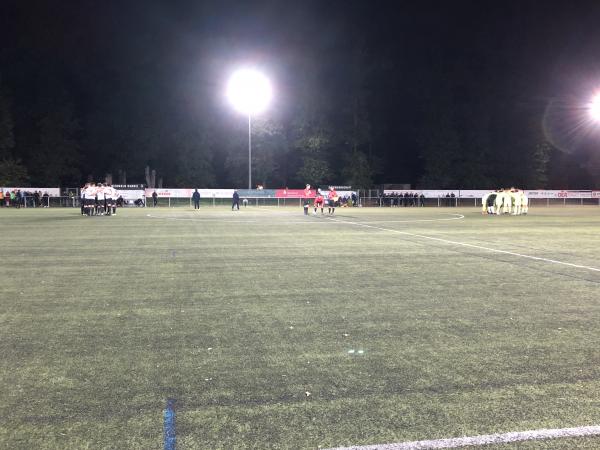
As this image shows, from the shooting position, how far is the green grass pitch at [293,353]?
3443 millimetres

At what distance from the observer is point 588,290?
7945mm

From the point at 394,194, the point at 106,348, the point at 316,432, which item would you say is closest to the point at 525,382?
the point at 316,432

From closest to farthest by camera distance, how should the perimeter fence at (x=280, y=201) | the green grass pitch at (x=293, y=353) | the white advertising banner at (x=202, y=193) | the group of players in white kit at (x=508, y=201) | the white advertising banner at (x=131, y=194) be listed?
1. the green grass pitch at (x=293, y=353)
2. the group of players in white kit at (x=508, y=201)
3. the perimeter fence at (x=280, y=201)
4. the white advertising banner at (x=131, y=194)
5. the white advertising banner at (x=202, y=193)

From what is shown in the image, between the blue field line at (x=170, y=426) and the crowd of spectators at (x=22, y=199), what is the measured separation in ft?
145

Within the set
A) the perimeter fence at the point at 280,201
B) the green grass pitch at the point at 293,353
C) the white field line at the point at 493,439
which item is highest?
the perimeter fence at the point at 280,201

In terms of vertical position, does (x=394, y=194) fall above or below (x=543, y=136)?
below

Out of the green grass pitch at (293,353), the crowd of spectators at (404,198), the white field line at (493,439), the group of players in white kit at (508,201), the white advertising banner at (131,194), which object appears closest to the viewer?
the white field line at (493,439)

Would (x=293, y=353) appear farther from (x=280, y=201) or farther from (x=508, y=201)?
(x=280, y=201)

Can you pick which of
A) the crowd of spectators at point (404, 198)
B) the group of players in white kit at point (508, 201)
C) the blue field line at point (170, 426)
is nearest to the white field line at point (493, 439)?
the blue field line at point (170, 426)

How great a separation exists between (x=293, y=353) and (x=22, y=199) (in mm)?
46883

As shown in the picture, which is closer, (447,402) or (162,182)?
(447,402)

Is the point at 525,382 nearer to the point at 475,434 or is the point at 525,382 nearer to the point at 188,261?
the point at 475,434

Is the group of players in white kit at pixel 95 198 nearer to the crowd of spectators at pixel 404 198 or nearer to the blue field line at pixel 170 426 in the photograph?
the blue field line at pixel 170 426

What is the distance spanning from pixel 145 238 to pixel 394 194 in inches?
1541
